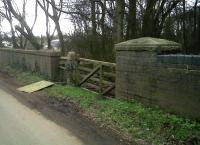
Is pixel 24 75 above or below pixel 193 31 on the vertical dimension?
below

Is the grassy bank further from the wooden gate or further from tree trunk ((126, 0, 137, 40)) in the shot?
tree trunk ((126, 0, 137, 40))

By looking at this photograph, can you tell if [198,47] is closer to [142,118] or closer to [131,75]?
[131,75]

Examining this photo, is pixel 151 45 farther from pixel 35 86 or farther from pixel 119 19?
pixel 35 86

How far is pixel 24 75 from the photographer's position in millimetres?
16688

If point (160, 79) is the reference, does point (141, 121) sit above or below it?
below

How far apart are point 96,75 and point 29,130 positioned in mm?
5191

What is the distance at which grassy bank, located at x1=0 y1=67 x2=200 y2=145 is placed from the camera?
6812mm

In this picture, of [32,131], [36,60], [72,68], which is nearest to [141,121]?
Answer: [32,131]

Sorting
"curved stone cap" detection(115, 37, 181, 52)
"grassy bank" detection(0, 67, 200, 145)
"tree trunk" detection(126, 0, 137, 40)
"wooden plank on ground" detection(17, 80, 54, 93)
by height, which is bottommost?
"grassy bank" detection(0, 67, 200, 145)

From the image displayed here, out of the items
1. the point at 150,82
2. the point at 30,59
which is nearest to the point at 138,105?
the point at 150,82

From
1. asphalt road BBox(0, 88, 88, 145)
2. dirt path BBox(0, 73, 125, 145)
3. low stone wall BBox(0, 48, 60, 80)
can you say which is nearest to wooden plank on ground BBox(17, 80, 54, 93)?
low stone wall BBox(0, 48, 60, 80)

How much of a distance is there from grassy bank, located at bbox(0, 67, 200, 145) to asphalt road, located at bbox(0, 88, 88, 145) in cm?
106

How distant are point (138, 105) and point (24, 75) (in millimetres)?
8778

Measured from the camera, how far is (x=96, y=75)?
500 inches
